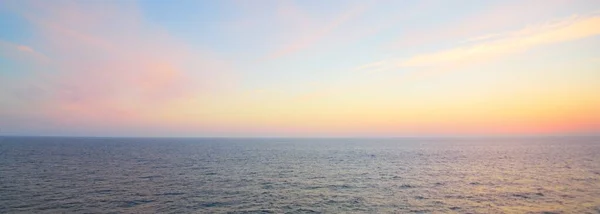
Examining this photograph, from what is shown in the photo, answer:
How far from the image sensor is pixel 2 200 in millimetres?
44531

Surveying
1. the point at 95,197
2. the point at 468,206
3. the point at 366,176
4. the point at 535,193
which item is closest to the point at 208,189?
the point at 95,197

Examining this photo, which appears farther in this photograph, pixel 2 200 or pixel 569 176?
pixel 569 176

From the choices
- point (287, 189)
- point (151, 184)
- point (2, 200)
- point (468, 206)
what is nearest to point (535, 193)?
point (468, 206)

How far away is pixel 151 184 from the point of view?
60062 millimetres

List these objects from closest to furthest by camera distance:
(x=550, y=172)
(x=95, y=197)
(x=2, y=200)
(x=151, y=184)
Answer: (x=2, y=200)
(x=95, y=197)
(x=151, y=184)
(x=550, y=172)

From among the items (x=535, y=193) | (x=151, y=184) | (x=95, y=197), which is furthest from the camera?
(x=151, y=184)

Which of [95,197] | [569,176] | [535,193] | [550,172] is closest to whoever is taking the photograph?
[95,197]

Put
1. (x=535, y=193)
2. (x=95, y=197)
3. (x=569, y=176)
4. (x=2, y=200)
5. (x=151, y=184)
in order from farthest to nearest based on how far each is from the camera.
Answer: (x=569, y=176) < (x=151, y=184) < (x=535, y=193) < (x=95, y=197) < (x=2, y=200)

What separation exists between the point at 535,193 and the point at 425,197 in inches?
750

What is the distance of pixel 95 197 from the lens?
4784 centimetres

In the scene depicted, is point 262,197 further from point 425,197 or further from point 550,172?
point 550,172

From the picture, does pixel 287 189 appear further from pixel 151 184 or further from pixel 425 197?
pixel 151 184

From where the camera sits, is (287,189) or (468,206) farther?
(287,189)

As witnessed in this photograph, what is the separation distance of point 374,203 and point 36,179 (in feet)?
211
